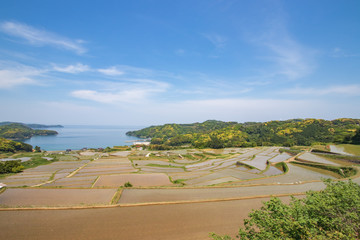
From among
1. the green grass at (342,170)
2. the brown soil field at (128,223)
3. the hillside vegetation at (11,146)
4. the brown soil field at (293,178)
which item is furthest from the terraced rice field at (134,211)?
the hillside vegetation at (11,146)

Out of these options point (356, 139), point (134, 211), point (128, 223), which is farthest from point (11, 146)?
point (356, 139)

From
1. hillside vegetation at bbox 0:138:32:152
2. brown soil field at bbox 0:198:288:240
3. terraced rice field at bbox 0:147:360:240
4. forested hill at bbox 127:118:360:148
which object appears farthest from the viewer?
forested hill at bbox 127:118:360:148

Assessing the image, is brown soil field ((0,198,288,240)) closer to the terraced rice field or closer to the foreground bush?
the terraced rice field

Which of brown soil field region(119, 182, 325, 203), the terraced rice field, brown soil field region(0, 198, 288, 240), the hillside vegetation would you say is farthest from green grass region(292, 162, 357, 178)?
the hillside vegetation

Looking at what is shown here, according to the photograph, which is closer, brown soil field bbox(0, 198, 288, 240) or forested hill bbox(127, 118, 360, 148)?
brown soil field bbox(0, 198, 288, 240)

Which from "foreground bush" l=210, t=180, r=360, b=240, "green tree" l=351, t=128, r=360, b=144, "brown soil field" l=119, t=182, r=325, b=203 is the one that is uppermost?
"green tree" l=351, t=128, r=360, b=144

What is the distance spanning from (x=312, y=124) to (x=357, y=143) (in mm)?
62314

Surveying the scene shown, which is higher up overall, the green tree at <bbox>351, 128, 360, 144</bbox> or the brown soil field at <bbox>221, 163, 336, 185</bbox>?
the green tree at <bbox>351, 128, 360, 144</bbox>

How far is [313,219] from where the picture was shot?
7766 mm

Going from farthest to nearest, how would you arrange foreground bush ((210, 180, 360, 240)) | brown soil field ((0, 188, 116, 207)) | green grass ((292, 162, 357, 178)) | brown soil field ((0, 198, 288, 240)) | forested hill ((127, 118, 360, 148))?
forested hill ((127, 118, 360, 148))
green grass ((292, 162, 357, 178))
brown soil field ((0, 188, 116, 207))
brown soil field ((0, 198, 288, 240))
foreground bush ((210, 180, 360, 240))

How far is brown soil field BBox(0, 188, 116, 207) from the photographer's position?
1502 cm

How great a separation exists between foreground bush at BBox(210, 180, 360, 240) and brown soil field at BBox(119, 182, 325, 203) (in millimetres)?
8524

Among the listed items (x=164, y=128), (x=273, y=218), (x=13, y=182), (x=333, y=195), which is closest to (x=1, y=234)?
(x=273, y=218)

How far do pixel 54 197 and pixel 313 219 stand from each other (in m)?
21.2
